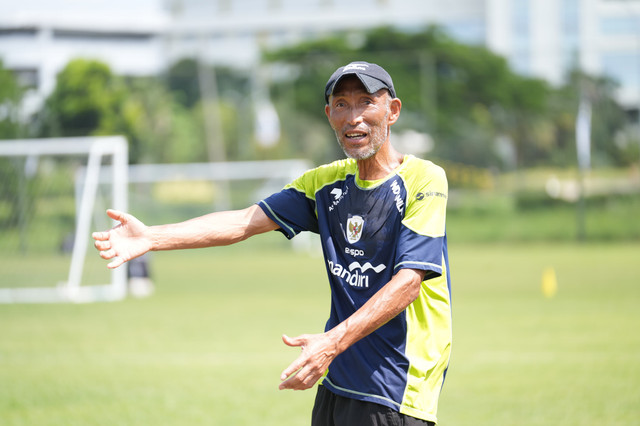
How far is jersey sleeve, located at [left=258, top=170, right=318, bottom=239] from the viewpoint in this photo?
4.23m

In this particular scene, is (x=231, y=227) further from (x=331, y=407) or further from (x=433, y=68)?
(x=433, y=68)

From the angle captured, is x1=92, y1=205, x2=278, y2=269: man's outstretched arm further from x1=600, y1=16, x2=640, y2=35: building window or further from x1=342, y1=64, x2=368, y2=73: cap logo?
x1=600, y1=16, x2=640, y2=35: building window

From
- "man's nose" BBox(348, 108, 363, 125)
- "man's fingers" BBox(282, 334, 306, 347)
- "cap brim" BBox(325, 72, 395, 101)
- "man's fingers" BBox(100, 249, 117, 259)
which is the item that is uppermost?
"cap brim" BBox(325, 72, 395, 101)

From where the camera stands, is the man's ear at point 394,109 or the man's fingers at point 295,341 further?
the man's ear at point 394,109

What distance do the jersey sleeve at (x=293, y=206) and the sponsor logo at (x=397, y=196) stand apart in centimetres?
52

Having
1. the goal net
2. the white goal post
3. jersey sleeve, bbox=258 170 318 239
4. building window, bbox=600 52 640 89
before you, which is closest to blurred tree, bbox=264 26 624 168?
building window, bbox=600 52 640 89

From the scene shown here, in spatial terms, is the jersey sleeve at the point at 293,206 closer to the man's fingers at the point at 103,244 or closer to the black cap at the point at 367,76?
the black cap at the point at 367,76

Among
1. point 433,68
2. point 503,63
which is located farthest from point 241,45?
point 433,68

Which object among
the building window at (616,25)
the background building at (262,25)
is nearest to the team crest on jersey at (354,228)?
the background building at (262,25)

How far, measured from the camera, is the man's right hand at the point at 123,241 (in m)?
3.76

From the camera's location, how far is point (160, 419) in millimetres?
8031

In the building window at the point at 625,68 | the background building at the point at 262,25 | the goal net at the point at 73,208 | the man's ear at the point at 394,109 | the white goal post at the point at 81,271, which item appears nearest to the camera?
the man's ear at the point at 394,109

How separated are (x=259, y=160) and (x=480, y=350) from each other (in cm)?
2716

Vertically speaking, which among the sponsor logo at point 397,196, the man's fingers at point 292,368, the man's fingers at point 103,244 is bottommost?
the man's fingers at point 292,368
